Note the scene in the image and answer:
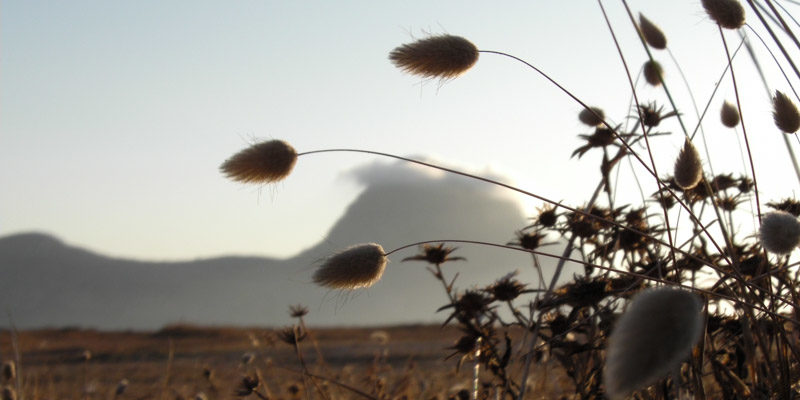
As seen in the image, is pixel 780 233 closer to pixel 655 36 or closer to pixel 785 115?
pixel 785 115

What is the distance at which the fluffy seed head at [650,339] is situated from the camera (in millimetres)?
730

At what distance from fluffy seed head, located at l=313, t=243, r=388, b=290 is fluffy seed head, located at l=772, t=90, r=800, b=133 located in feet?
3.07

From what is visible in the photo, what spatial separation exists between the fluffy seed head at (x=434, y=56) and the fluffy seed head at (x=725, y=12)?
574 mm

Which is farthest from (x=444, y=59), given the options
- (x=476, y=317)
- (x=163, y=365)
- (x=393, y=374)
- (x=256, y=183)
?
(x=163, y=365)

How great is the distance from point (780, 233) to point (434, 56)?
0.71 m

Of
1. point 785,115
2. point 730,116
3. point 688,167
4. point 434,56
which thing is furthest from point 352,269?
point 730,116

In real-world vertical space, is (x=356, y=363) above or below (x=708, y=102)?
below

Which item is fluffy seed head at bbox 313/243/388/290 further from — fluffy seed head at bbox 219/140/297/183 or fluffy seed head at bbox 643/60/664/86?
fluffy seed head at bbox 643/60/664/86

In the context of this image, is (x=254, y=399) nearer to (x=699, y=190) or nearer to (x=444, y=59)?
(x=699, y=190)

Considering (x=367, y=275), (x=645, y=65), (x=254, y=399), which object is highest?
(x=645, y=65)

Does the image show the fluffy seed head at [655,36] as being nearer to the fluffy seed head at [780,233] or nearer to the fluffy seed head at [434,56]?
the fluffy seed head at [434,56]

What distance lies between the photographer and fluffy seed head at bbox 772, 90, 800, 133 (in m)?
1.66

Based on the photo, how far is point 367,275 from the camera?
141cm

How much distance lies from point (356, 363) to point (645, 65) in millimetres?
4329
